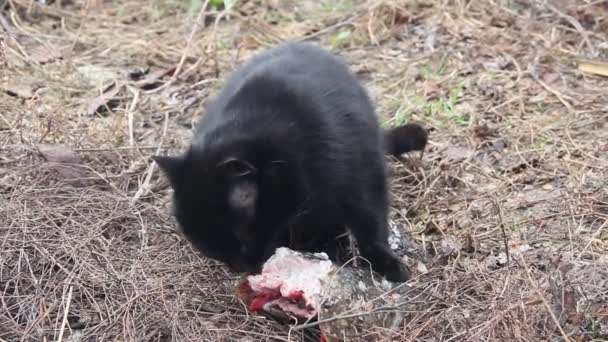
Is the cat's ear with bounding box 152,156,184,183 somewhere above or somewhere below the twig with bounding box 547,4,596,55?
above

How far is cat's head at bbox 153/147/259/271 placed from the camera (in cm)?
259

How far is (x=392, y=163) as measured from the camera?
12.7 ft

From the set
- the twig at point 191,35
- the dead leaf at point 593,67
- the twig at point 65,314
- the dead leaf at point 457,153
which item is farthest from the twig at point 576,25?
the twig at point 65,314

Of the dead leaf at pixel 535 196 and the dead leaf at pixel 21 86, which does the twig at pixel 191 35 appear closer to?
the dead leaf at pixel 21 86

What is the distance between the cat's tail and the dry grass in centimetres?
11

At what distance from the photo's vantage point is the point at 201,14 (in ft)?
17.9

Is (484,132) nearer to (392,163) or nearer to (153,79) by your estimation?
(392,163)

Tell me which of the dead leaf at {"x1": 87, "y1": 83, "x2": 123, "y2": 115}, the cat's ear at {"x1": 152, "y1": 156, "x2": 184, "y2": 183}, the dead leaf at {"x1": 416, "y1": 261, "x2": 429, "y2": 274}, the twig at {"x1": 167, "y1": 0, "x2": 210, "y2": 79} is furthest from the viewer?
the twig at {"x1": 167, "y1": 0, "x2": 210, "y2": 79}

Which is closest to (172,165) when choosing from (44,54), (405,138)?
(405,138)

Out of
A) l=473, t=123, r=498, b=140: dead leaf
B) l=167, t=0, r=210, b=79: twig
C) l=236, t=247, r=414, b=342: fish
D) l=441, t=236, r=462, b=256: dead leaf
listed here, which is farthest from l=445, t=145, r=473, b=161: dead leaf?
l=167, t=0, r=210, b=79: twig

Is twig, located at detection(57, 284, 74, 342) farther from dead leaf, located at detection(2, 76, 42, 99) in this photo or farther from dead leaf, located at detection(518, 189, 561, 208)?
dead leaf, located at detection(2, 76, 42, 99)

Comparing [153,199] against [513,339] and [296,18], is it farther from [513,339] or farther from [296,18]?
[296,18]

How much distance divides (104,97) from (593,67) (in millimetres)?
2597

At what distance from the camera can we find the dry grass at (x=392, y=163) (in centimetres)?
277
